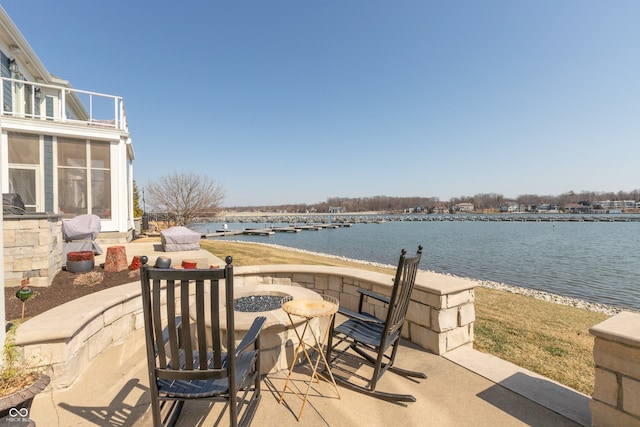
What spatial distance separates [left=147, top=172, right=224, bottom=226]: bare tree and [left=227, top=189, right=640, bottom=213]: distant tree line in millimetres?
108967

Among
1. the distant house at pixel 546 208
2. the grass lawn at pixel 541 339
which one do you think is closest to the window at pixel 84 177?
the grass lawn at pixel 541 339

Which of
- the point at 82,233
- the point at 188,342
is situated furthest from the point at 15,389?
the point at 82,233

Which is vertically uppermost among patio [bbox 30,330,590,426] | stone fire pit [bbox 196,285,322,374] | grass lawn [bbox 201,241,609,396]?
stone fire pit [bbox 196,285,322,374]

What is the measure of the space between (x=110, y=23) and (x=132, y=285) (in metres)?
12.3

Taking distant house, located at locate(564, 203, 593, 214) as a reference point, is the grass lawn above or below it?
below

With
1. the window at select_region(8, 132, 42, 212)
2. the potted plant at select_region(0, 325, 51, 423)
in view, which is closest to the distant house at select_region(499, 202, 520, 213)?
the window at select_region(8, 132, 42, 212)

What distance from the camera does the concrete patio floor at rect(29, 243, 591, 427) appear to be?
2.28 meters

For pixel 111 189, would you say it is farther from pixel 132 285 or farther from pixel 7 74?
pixel 132 285

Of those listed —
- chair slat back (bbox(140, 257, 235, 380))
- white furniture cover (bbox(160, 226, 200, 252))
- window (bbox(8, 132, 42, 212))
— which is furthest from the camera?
white furniture cover (bbox(160, 226, 200, 252))

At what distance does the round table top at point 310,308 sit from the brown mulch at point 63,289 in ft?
12.0

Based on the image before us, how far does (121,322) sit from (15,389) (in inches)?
85.1

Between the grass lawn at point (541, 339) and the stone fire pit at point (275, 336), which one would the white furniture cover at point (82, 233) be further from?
the grass lawn at point (541, 339)

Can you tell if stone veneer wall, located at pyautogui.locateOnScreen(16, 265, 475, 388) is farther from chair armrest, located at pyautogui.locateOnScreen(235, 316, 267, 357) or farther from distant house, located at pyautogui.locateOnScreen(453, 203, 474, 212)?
distant house, located at pyautogui.locateOnScreen(453, 203, 474, 212)

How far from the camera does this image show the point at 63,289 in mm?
4715
